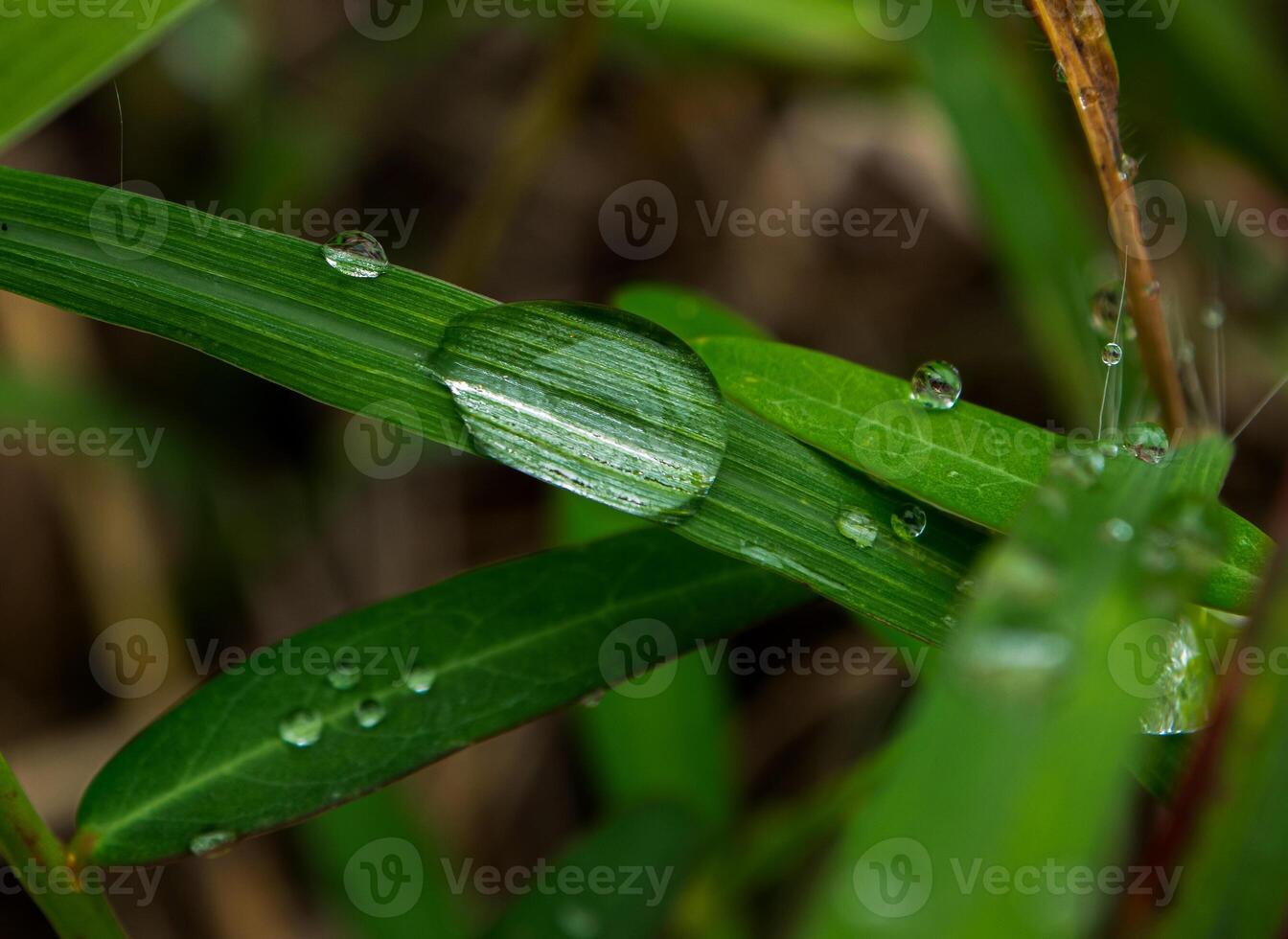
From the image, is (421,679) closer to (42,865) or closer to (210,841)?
(210,841)

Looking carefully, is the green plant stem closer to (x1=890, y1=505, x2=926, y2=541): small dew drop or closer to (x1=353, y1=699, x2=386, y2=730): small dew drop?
(x1=353, y1=699, x2=386, y2=730): small dew drop

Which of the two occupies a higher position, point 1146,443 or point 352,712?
point 1146,443

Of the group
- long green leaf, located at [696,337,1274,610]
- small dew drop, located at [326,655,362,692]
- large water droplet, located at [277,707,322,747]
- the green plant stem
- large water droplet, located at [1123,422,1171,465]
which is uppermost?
large water droplet, located at [1123,422,1171,465]

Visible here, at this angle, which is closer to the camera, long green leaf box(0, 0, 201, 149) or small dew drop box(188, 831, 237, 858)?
small dew drop box(188, 831, 237, 858)

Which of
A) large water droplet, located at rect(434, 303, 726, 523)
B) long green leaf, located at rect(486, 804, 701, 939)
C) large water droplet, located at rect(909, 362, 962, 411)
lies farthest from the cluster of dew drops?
large water droplet, located at rect(909, 362, 962, 411)

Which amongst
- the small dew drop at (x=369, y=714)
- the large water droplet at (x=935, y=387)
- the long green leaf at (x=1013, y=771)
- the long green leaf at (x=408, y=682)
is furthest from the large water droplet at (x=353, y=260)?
the long green leaf at (x=1013, y=771)

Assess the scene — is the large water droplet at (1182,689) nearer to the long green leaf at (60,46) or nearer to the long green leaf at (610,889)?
the long green leaf at (610,889)

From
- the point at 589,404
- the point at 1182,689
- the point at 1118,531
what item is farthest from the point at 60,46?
the point at 1182,689
